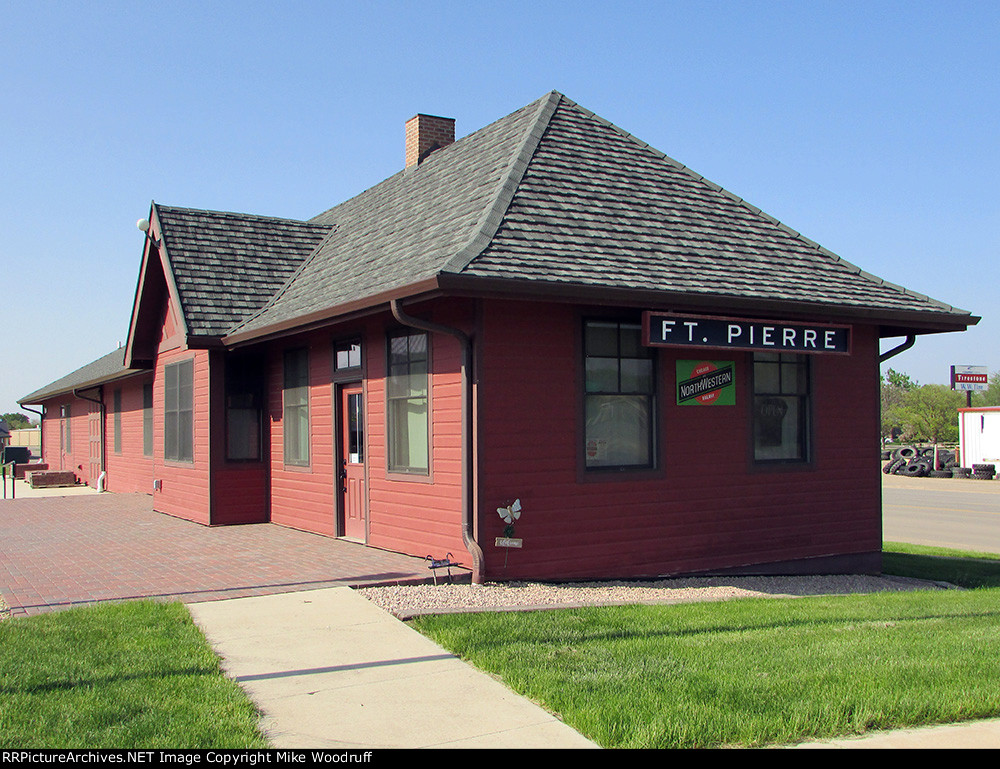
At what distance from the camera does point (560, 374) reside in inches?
395

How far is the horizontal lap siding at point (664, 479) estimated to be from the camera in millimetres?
9695

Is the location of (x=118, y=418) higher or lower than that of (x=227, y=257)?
lower

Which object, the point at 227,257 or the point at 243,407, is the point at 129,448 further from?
the point at 243,407

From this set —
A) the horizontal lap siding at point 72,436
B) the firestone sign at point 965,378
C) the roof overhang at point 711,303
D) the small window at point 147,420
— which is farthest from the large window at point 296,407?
the firestone sign at point 965,378

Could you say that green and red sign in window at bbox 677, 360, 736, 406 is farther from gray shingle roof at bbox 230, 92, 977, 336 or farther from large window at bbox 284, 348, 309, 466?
large window at bbox 284, 348, 309, 466

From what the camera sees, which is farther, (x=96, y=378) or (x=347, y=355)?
(x=96, y=378)

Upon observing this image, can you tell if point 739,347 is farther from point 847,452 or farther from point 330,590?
point 330,590

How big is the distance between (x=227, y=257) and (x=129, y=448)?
10.3 metres

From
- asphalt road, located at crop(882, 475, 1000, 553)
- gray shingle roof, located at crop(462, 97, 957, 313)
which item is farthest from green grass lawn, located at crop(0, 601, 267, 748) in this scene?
asphalt road, located at crop(882, 475, 1000, 553)

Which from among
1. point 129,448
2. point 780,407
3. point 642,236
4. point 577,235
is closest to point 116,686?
point 577,235

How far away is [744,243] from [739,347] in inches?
86.5

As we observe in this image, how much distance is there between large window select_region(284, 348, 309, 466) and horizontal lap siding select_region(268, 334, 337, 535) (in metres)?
0.14

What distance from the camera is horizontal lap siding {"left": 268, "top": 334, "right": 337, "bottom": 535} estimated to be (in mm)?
12992
